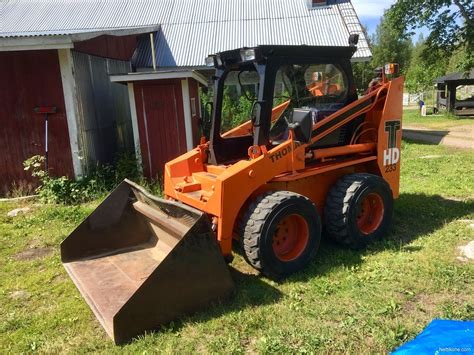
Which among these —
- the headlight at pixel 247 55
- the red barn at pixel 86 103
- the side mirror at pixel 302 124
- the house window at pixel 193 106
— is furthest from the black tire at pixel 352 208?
the house window at pixel 193 106

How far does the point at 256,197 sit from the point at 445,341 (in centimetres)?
210

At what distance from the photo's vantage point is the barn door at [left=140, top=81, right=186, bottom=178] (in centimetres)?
836

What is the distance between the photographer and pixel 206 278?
3.67 m

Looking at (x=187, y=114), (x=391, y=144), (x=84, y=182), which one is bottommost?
(x=84, y=182)

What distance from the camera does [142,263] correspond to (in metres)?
4.48

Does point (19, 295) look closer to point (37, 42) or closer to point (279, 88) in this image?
point (279, 88)

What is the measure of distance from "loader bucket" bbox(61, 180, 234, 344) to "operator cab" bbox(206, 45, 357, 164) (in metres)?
1.11

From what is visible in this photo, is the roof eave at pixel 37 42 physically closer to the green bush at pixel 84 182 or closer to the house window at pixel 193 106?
the green bush at pixel 84 182

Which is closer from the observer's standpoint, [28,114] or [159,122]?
[28,114]

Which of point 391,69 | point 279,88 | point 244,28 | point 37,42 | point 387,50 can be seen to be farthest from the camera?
point 387,50

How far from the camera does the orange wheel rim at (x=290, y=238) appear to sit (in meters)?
4.35

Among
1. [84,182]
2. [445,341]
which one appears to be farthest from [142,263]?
[84,182]

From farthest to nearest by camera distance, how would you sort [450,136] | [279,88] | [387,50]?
[387,50] < [450,136] < [279,88]

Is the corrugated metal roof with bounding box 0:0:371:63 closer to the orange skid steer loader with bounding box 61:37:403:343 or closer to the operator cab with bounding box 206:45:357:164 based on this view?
the operator cab with bounding box 206:45:357:164
